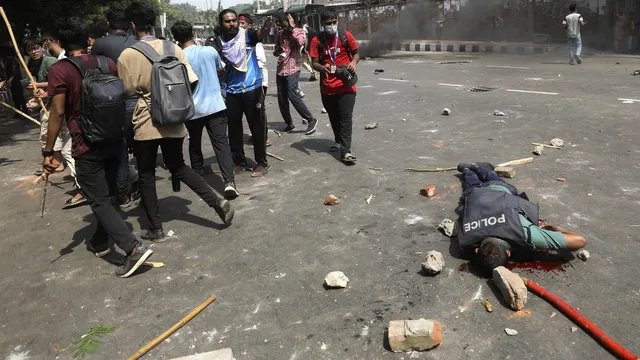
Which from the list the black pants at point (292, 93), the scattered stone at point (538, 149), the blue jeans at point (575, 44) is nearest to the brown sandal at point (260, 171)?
the black pants at point (292, 93)

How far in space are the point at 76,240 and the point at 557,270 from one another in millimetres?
3651

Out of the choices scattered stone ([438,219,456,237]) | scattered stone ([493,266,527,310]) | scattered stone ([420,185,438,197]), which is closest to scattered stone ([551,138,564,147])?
scattered stone ([420,185,438,197])

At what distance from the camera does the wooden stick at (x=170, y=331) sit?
251 cm

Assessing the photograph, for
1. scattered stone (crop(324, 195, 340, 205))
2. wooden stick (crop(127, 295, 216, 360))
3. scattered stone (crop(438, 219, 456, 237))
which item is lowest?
wooden stick (crop(127, 295, 216, 360))

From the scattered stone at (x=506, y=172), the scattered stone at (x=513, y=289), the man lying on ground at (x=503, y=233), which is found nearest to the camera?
the scattered stone at (x=513, y=289)

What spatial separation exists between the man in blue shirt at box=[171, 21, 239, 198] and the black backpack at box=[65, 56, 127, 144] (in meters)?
1.10

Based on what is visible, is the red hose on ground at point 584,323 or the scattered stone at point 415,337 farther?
the scattered stone at point 415,337

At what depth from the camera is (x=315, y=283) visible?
3.08m

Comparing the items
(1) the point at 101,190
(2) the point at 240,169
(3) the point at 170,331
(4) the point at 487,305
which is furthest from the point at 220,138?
(4) the point at 487,305

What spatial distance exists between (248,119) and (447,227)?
259cm

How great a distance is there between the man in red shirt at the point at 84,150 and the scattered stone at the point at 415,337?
1826mm

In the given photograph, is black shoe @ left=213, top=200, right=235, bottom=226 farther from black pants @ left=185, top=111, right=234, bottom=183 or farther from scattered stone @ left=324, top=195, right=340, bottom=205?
scattered stone @ left=324, top=195, right=340, bottom=205

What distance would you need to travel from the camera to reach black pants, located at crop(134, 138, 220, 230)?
3.71 metres

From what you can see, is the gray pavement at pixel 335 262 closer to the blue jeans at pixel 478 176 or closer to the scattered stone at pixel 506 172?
the scattered stone at pixel 506 172
